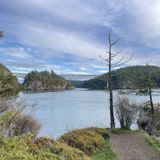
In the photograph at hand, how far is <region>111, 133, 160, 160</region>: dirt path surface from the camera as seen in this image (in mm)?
14641

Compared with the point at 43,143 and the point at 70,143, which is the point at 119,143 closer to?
the point at 70,143

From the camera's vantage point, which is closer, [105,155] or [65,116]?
[105,155]

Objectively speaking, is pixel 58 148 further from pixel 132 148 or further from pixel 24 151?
pixel 132 148

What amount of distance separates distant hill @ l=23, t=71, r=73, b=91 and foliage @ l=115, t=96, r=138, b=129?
12441 cm

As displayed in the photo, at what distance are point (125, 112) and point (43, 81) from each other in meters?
145

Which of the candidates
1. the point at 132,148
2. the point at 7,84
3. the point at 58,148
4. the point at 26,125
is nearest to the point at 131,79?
the point at 7,84

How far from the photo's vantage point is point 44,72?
17712 centimetres

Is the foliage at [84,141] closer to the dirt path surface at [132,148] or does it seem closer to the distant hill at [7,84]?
the dirt path surface at [132,148]

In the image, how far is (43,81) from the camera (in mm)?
171125

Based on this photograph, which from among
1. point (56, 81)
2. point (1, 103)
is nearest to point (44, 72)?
point (56, 81)

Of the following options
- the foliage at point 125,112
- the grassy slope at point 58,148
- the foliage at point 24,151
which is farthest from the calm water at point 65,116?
the foliage at point 24,151

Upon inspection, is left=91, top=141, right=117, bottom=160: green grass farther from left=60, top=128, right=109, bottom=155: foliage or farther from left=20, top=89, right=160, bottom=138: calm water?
left=20, top=89, right=160, bottom=138: calm water

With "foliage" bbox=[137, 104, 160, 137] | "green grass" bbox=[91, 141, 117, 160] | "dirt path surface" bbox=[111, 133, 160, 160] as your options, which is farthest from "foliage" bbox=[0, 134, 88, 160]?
"foliage" bbox=[137, 104, 160, 137]

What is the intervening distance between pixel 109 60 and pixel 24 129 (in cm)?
968
